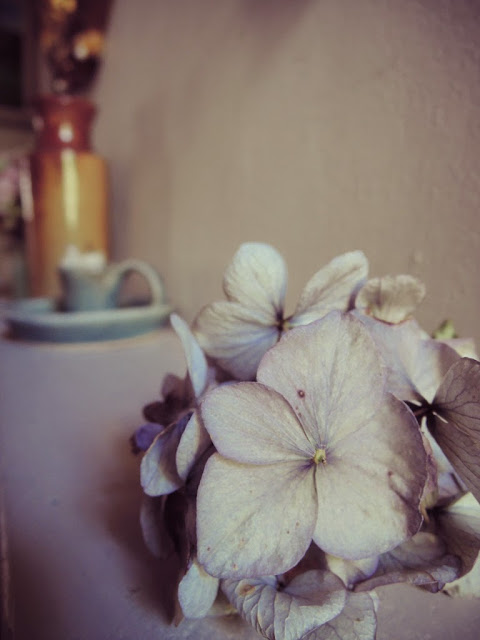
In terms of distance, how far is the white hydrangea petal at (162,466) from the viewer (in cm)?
23

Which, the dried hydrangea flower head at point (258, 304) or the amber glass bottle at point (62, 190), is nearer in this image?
the dried hydrangea flower head at point (258, 304)

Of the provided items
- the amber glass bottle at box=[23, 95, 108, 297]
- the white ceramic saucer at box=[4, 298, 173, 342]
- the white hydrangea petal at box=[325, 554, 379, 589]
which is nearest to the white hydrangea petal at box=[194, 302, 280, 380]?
the white hydrangea petal at box=[325, 554, 379, 589]

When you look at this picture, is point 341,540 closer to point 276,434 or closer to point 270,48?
point 276,434

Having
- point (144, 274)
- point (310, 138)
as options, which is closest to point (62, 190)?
point (144, 274)

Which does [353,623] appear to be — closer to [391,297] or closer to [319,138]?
[391,297]

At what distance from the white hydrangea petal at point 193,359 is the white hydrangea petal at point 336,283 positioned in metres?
0.06

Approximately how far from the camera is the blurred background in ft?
1.21

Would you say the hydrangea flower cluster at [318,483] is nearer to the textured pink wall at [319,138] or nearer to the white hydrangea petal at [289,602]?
the white hydrangea petal at [289,602]

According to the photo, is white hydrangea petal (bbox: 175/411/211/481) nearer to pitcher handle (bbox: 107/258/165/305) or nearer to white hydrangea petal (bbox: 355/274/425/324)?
white hydrangea petal (bbox: 355/274/425/324)

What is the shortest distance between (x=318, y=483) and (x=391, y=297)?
0.11 metres

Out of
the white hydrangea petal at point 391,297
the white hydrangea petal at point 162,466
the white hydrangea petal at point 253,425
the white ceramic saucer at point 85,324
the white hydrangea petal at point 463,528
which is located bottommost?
the white ceramic saucer at point 85,324

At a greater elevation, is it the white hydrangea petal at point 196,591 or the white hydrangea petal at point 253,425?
the white hydrangea petal at point 253,425

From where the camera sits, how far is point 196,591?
21cm

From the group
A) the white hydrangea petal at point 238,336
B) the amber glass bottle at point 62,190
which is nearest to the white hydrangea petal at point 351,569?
the white hydrangea petal at point 238,336
